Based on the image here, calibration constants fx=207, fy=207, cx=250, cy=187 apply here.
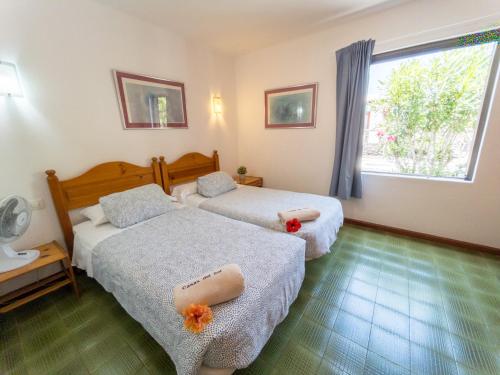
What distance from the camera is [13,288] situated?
70.9 inches

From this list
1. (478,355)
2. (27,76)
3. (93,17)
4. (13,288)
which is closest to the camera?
(478,355)

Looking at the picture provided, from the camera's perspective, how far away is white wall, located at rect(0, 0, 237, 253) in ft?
5.46

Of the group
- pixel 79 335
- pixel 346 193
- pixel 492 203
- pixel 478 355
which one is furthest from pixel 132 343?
pixel 492 203

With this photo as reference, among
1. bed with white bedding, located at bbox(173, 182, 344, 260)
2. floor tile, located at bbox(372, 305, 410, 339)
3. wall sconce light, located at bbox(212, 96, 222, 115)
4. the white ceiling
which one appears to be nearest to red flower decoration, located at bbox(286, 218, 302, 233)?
bed with white bedding, located at bbox(173, 182, 344, 260)

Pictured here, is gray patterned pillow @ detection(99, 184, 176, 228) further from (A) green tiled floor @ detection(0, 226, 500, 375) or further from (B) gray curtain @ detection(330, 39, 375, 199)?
(B) gray curtain @ detection(330, 39, 375, 199)

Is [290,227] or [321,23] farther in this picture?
[321,23]

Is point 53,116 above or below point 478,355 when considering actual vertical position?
above

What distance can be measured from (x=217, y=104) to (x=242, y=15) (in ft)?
4.04

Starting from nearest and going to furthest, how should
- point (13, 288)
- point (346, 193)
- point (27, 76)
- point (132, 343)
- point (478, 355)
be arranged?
point (478, 355) → point (132, 343) → point (27, 76) → point (13, 288) → point (346, 193)

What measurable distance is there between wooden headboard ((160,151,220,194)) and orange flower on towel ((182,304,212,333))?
2.07m

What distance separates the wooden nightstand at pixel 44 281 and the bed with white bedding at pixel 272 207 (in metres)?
1.26

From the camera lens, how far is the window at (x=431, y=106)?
210cm

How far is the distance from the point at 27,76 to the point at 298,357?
2.92 meters

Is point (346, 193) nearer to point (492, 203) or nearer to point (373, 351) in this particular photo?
point (492, 203)
